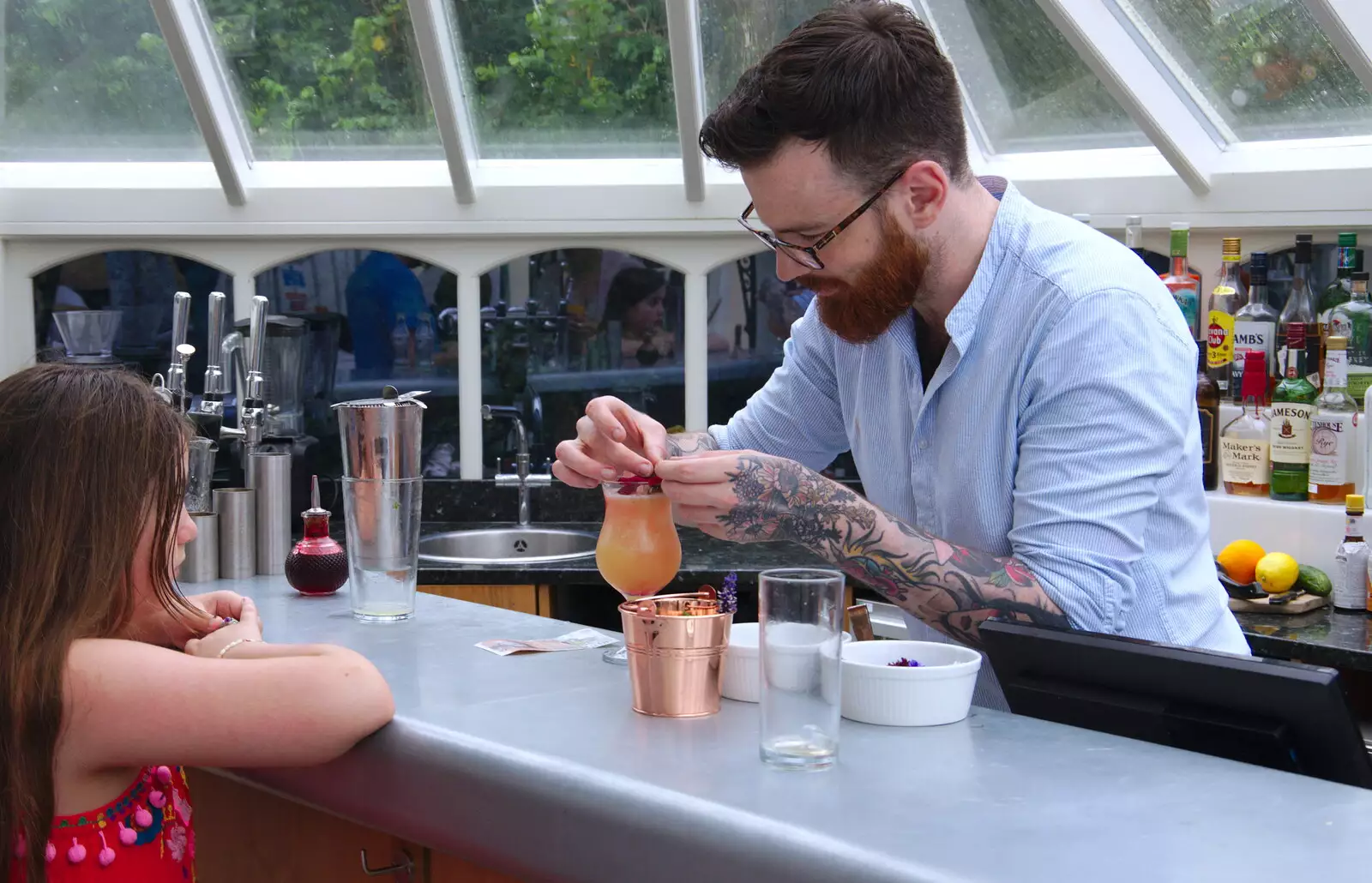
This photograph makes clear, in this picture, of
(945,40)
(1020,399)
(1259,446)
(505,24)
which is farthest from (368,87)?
(1020,399)

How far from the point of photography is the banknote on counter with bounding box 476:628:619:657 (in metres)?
1.77

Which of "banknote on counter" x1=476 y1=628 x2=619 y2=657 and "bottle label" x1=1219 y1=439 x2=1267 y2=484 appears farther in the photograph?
"bottle label" x1=1219 y1=439 x2=1267 y2=484

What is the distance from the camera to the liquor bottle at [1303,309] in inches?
126

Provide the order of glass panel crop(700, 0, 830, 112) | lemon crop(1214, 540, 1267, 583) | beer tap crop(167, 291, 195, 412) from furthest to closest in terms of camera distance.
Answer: glass panel crop(700, 0, 830, 112), lemon crop(1214, 540, 1267, 583), beer tap crop(167, 291, 195, 412)

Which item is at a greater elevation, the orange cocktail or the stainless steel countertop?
the orange cocktail

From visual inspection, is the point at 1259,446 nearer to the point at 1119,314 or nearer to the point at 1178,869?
the point at 1119,314

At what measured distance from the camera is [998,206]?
185 cm

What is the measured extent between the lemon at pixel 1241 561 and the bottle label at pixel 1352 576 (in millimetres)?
169

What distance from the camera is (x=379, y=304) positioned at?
14.3ft

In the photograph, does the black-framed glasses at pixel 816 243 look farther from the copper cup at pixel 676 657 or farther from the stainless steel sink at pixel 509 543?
the stainless steel sink at pixel 509 543

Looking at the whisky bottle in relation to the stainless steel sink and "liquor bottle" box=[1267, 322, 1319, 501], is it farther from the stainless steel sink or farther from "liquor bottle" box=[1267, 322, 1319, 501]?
the stainless steel sink

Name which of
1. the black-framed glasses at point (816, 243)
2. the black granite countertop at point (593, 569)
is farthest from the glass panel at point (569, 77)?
the black-framed glasses at point (816, 243)

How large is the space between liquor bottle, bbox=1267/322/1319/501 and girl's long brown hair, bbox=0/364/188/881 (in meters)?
2.52

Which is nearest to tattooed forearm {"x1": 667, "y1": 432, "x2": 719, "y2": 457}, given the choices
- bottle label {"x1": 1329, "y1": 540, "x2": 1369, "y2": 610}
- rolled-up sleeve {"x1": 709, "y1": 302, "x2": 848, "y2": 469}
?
rolled-up sleeve {"x1": 709, "y1": 302, "x2": 848, "y2": 469}
